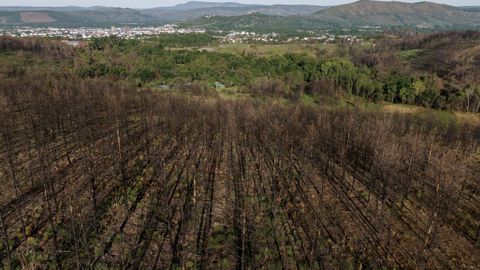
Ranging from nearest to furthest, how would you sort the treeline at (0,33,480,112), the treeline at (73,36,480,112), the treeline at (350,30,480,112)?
1. the treeline at (350,30,480,112)
2. the treeline at (73,36,480,112)
3. the treeline at (0,33,480,112)

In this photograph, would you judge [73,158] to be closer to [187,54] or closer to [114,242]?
[114,242]

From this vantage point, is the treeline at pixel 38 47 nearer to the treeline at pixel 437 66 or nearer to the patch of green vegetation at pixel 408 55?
the treeline at pixel 437 66

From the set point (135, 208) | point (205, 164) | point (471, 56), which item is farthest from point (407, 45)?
point (135, 208)

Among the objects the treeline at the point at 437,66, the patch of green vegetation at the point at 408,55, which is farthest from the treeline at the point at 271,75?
the patch of green vegetation at the point at 408,55

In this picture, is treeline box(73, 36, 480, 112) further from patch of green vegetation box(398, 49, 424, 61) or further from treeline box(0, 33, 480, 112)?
patch of green vegetation box(398, 49, 424, 61)

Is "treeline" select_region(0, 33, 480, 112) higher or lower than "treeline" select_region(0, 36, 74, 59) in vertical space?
lower

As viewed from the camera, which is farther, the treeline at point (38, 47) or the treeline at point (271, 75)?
the treeline at point (38, 47)

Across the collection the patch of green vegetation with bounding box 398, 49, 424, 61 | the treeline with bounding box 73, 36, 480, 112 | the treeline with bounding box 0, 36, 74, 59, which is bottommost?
the treeline with bounding box 73, 36, 480, 112

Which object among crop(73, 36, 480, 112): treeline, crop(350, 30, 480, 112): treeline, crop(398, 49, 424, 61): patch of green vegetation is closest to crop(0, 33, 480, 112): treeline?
crop(73, 36, 480, 112): treeline

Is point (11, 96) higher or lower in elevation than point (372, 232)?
higher

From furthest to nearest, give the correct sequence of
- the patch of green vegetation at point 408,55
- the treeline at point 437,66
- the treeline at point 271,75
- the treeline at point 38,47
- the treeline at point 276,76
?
the patch of green vegetation at point 408,55, the treeline at point 38,47, the treeline at point 271,75, the treeline at point 276,76, the treeline at point 437,66

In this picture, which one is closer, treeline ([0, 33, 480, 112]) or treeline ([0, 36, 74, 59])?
treeline ([0, 33, 480, 112])
